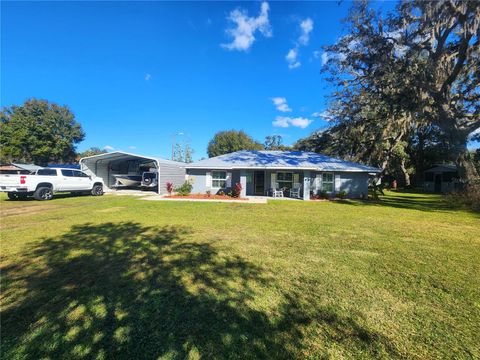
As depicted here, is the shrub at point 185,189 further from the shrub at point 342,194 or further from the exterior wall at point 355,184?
the exterior wall at point 355,184

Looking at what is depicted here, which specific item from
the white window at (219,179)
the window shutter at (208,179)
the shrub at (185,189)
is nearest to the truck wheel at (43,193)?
the shrub at (185,189)

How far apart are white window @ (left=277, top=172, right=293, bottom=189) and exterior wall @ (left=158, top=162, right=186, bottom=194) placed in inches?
352

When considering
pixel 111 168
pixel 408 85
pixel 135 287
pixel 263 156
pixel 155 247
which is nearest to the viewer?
pixel 135 287

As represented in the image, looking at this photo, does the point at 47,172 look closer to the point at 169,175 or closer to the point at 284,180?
the point at 169,175

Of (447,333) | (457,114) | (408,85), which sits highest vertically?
(408,85)

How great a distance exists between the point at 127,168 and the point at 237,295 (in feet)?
83.7

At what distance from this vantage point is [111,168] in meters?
23.2

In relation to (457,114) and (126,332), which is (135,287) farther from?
(457,114)

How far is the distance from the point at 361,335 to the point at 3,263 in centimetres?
602

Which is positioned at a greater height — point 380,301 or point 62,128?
point 62,128

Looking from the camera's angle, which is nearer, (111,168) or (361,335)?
(361,335)

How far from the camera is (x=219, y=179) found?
17.8 m

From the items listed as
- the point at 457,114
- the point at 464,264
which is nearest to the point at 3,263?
the point at 464,264

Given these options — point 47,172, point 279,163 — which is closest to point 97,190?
Answer: point 47,172
